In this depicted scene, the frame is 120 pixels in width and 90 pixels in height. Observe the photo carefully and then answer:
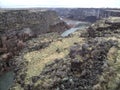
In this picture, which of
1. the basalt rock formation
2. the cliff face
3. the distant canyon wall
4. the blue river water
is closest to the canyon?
the blue river water

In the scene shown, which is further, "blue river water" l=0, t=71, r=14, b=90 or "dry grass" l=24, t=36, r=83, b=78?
"blue river water" l=0, t=71, r=14, b=90

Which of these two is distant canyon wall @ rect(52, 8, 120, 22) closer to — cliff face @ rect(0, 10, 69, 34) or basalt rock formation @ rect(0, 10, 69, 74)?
cliff face @ rect(0, 10, 69, 34)

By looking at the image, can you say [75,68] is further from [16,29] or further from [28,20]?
[28,20]

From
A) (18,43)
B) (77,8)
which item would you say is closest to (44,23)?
(18,43)

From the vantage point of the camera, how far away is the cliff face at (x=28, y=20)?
28.0 metres

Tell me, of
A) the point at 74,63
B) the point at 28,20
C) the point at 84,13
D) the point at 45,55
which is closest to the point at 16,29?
the point at 28,20

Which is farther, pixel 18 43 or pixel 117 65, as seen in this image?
pixel 18 43

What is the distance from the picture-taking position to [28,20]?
104 feet

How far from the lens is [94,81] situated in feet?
26.3

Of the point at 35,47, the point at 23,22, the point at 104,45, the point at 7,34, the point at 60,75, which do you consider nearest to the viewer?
the point at 60,75

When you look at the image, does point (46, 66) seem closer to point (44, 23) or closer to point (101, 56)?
point (101, 56)

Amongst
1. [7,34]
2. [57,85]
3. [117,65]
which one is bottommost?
[7,34]

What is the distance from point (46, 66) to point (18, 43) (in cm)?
1865

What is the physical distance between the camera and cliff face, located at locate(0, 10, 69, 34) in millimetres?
28047
